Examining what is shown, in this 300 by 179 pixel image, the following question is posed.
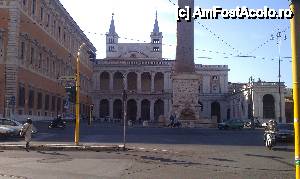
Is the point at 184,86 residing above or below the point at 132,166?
above

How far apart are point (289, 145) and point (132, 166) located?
12483mm

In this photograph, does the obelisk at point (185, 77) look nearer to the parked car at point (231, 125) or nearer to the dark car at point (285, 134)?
the parked car at point (231, 125)

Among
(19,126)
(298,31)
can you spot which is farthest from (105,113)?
(298,31)

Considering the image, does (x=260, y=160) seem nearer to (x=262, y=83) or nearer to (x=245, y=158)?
(x=245, y=158)

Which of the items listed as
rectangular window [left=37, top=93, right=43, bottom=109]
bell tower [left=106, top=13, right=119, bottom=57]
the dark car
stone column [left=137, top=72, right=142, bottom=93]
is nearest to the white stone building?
stone column [left=137, top=72, right=142, bottom=93]

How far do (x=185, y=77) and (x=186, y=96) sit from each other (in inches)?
85.0

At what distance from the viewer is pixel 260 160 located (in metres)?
14.8

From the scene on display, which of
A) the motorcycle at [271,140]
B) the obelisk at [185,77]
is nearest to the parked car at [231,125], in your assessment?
the obelisk at [185,77]

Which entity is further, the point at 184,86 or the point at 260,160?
the point at 184,86

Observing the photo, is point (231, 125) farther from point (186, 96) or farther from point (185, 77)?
point (185, 77)

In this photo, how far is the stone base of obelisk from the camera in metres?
42.6

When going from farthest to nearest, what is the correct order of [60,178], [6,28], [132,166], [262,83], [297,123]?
1. [262,83]
2. [6,28]
3. [132,166]
4. [60,178]
5. [297,123]

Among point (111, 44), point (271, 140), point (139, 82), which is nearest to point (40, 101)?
point (271, 140)

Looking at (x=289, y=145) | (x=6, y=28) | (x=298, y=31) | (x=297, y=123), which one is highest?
(x=6, y=28)
